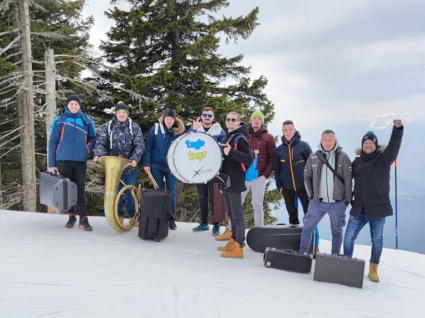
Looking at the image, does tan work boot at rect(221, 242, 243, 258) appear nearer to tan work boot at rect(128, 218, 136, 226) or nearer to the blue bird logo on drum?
the blue bird logo on drum

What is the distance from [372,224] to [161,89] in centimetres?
1031

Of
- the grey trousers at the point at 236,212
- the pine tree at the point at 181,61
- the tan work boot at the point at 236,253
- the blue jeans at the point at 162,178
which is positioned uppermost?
the pine tree at the point at 181,61

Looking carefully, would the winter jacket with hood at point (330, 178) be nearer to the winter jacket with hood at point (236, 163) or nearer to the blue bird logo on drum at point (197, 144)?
the winter jacket with hood at point (236, 163)

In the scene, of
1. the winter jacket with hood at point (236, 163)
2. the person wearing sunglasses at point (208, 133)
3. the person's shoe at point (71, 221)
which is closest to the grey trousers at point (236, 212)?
the winter jacket with hood at point (236, 163)

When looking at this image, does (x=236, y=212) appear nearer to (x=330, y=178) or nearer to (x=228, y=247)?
(x=228, y=247)

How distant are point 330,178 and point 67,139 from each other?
4225 mm

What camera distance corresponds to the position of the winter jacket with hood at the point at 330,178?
4.58m

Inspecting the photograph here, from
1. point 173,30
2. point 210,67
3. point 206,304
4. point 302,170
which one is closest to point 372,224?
point 302,170

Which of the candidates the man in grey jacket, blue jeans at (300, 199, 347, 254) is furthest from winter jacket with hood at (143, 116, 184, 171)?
blue jeans at (300, 199, 347, 254)

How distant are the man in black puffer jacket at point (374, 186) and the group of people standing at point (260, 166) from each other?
12 millimetres

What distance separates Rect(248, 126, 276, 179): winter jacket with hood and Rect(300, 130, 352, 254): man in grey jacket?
0.98 meters

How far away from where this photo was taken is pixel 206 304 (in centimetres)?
336

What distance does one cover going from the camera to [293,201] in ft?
18.0

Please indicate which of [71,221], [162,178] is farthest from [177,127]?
[71,221]
